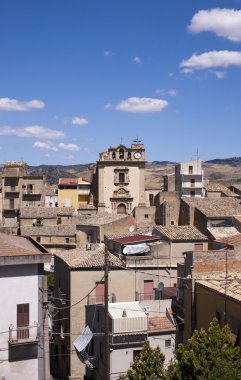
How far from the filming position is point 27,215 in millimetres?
60938

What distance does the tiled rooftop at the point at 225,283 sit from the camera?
19219 millimetres

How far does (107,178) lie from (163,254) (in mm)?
35076

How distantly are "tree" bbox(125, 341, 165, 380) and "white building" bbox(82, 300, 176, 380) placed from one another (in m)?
4.44

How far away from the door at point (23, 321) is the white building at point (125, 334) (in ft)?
15.7

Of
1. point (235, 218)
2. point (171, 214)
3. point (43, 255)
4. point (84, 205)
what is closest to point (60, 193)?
point (84, 205)

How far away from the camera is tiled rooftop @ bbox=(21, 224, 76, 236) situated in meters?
55.7

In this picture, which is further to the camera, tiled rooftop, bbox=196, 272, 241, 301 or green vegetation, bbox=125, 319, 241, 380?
tiled rooftop, bbox=196, 272, 241, 301

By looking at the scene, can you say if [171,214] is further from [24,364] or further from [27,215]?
[24,364]

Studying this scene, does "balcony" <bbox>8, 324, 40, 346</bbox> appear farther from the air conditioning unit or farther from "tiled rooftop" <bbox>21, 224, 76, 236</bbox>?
"tiled rooftop" <bbox>21, 224, 76, 236</bbox>

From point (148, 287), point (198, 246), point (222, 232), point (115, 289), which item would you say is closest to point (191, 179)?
point (222, 232)

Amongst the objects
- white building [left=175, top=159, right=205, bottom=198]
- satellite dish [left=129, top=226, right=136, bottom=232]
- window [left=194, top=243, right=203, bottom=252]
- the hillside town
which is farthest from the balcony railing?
white building [left=175, top=159, right=205, bottom=198]

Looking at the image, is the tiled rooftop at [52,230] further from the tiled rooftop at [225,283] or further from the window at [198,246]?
the tiled rooftop at [225,283]

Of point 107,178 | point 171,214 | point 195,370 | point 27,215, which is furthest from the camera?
point 107,178

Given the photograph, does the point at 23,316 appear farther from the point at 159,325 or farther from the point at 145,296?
the point at 145,296
